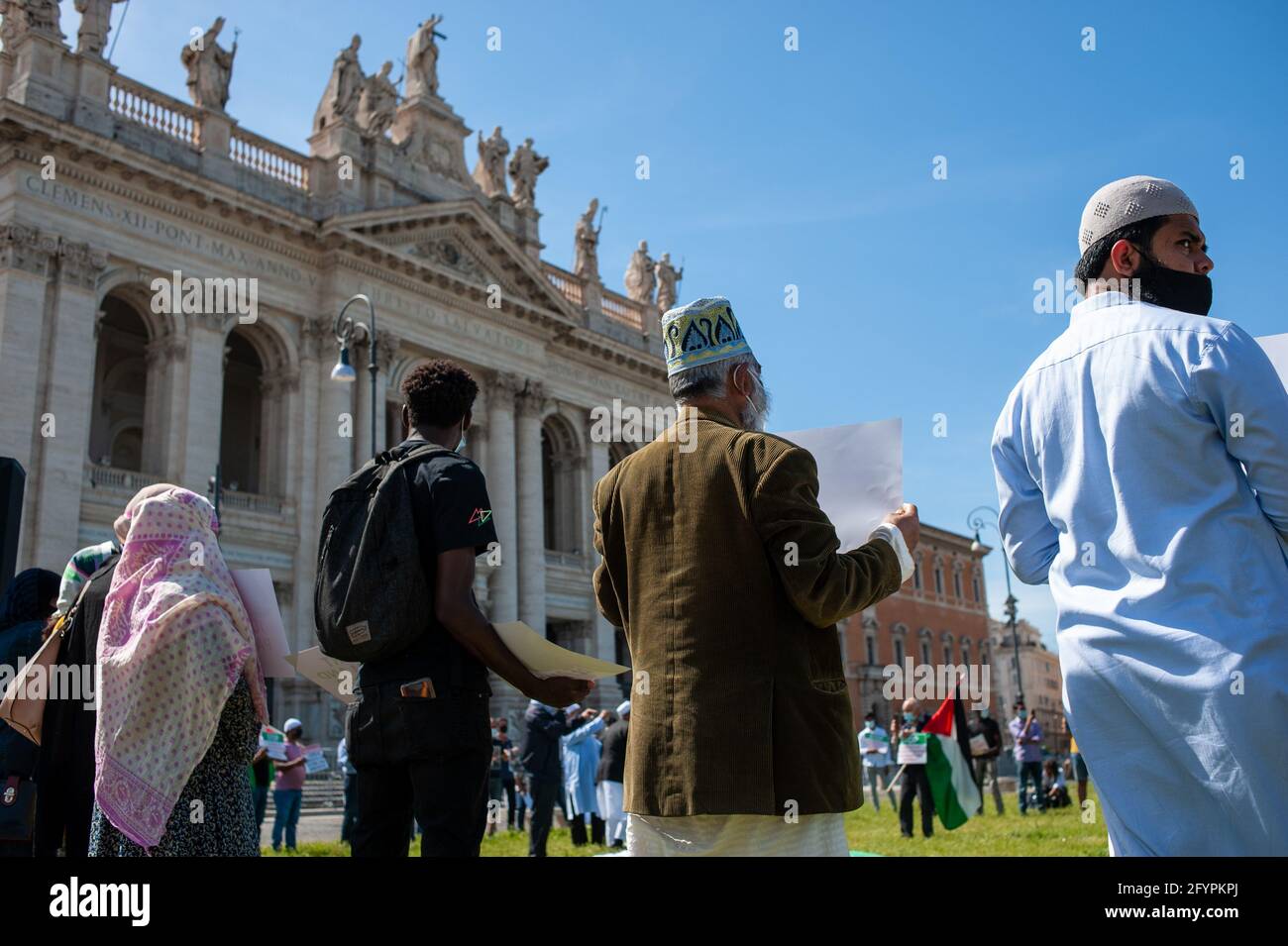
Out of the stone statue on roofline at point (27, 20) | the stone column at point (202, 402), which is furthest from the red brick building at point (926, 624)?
the stone statue on roofline at point (27, 20)

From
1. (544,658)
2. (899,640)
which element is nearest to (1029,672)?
(899,640)

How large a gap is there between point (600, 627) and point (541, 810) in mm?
23233

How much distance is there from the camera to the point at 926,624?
2448 inches

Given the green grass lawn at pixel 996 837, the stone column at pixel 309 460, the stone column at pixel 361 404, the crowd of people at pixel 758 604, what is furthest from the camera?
the stone column at pixel 361 404

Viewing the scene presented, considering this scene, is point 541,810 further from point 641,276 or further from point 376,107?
point 641,276

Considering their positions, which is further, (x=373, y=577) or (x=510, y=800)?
(x=510, y=800)

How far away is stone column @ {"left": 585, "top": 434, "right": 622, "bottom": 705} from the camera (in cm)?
3534

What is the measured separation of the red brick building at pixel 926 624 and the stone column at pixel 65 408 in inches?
1427

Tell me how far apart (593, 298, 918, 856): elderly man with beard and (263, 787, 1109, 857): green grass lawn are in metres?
6.57

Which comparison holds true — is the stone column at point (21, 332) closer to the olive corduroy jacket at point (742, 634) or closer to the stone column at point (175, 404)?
the stone column at point (175, 404)

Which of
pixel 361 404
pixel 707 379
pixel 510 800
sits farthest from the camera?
pixel 361 404

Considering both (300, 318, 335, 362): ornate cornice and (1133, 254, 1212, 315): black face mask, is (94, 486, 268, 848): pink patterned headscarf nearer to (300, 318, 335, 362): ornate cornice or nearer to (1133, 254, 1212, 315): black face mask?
(1133, 254, 1212, 315): black face mask

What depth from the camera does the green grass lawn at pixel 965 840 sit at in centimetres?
1137

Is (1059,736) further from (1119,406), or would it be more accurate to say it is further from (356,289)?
(1119,406)
